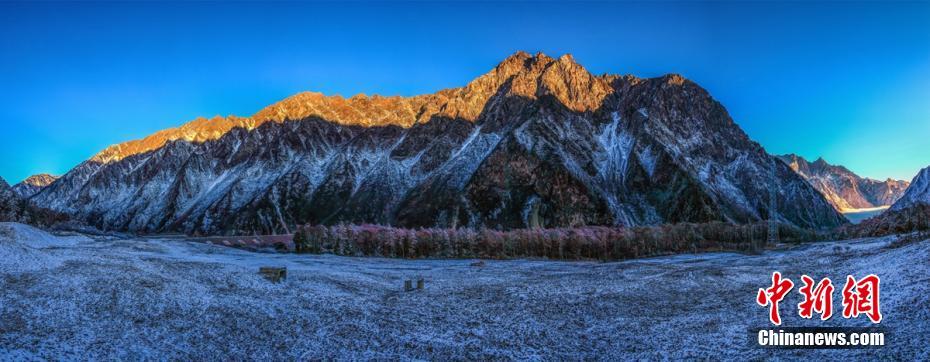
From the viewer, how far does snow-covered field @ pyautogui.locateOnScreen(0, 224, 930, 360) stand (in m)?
22.1

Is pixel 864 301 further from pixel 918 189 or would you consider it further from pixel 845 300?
pixel 918 189

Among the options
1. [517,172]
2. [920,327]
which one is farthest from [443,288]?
[517,172]

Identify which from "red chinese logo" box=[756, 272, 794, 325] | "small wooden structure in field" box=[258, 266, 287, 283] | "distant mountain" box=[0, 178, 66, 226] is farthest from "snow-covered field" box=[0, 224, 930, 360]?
"distant mountain" box=[0, 178, 66, 226]

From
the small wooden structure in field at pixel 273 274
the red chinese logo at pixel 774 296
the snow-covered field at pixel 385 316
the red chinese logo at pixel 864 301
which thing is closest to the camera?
the snow-covered field at pixel 385 316

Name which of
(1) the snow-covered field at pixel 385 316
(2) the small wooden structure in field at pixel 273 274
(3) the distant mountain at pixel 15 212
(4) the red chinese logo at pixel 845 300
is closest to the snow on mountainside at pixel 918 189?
(1) the snow-covered field at pixel 385 316

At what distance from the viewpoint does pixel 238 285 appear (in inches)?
1390

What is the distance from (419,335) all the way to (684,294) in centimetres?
1975

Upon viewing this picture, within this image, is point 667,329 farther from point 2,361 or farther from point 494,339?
point 2,361

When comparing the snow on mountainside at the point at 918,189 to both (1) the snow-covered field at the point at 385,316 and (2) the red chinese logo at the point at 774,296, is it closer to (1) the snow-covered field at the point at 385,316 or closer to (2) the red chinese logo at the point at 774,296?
(1) the snow-covered field at the point at 385,316

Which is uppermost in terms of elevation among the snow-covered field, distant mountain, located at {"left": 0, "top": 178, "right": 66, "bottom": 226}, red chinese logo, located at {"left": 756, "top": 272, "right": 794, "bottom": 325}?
distant mountain, located at {"left": 0, "top": 178, "right": 66, "bottom": 226}

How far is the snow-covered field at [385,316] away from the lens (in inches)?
872

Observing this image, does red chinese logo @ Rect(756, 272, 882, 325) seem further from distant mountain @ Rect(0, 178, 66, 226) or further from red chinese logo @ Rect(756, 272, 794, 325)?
distant mountain @ Rect(0, 178, 66, 226)

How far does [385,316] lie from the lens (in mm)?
30125

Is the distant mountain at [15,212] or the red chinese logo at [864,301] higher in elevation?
the distant mountain at [15,212]
